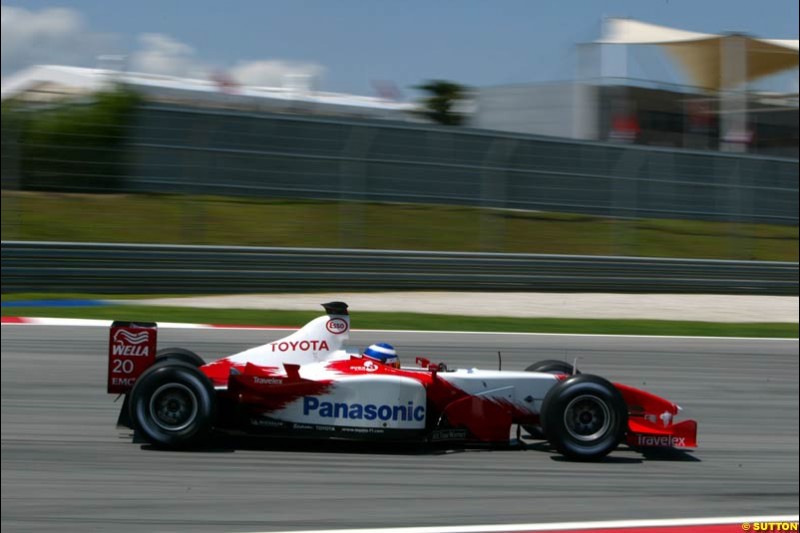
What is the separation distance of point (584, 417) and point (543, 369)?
1.26 ft

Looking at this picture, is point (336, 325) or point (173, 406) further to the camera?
point (173, 406)

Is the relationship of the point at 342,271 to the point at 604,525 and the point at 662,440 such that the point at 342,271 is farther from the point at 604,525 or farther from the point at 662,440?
the point at 662,440

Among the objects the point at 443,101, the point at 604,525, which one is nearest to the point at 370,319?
the point at 443,101

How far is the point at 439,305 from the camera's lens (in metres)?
2.97

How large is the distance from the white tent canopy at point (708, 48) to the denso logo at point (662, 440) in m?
2.99

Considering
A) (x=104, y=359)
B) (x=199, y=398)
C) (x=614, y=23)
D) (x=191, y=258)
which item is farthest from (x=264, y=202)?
(x=104, y=359)

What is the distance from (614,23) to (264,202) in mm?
886

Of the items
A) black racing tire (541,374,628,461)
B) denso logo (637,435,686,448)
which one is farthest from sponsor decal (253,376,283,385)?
denso logo (637,435,686,448)

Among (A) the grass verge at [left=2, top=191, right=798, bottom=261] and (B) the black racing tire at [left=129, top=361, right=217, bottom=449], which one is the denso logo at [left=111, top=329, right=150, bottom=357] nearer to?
(B) the black racing tire at [left=129, top=361, right=217, bottom=449]

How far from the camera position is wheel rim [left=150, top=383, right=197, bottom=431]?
14.6 ft

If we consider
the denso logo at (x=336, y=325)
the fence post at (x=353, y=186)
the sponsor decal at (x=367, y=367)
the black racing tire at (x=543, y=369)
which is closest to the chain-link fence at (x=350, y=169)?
the fence post at (x=353, y=186)

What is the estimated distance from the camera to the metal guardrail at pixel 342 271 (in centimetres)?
248

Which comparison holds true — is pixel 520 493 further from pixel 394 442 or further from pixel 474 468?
pixel 394 442

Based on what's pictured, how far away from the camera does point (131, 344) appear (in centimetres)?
416
